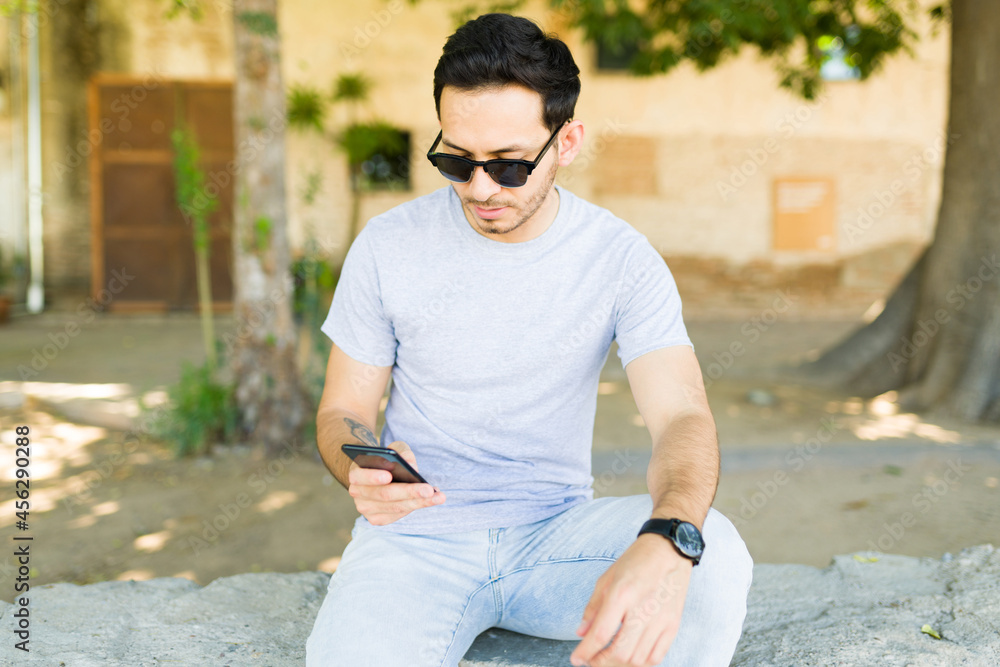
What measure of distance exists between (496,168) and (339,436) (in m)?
0.74

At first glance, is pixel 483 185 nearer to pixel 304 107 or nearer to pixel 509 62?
pixel 509 62

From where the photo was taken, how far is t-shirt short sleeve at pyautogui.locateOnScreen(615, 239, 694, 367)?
1.95 metres

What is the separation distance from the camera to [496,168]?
6.36 ft

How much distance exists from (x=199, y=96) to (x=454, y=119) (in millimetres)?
9583

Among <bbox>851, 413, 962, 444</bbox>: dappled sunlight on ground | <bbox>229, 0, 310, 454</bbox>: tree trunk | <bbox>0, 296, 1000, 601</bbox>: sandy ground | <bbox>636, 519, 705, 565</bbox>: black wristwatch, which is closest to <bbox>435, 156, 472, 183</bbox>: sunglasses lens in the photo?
<bbox>636, 519, 705, 565</bbox>: black wristwatch

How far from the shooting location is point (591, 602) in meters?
1.47

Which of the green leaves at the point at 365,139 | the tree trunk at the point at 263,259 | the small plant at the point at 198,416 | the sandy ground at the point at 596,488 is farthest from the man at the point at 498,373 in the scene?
the green leaves at the point at 365,139

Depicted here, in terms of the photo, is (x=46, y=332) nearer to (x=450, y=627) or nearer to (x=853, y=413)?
(x=853, y=413)

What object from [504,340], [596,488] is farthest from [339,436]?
[596,488]

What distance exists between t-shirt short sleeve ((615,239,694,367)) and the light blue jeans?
1.21 feet

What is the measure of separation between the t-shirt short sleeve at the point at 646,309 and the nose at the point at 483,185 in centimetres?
38

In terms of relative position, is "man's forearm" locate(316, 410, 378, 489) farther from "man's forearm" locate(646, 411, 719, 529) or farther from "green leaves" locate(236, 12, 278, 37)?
"green leaves" locate(236, 12, 278, 37)

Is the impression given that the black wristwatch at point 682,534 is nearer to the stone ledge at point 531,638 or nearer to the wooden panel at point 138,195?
the stone ledge at point 531,638

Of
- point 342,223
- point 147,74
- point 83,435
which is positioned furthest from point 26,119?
point 83,435
